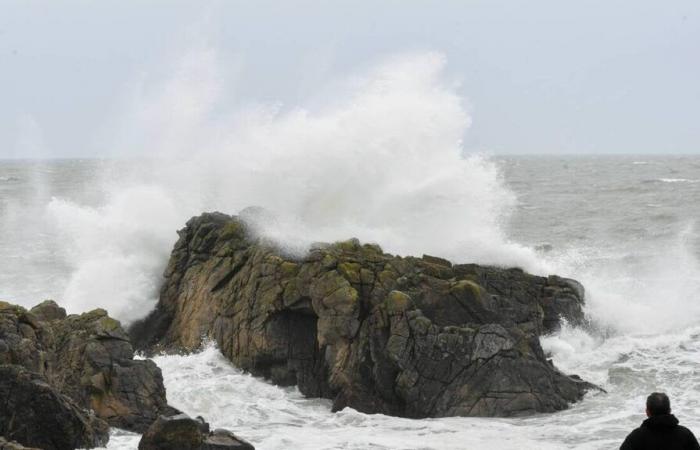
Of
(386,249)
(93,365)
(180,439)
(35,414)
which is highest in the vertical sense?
(386,249)

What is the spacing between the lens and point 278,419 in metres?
14.8

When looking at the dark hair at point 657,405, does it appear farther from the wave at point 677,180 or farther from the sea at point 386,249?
the wave at point 677,180

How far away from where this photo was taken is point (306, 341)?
1689 cm

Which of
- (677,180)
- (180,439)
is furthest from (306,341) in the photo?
(677,180)

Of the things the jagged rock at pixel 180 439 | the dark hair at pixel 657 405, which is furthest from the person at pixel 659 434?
the jagged rock at pixel 180 439

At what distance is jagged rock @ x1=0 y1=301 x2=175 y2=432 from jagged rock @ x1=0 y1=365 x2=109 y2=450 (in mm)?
1072

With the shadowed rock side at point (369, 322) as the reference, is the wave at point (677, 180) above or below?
above

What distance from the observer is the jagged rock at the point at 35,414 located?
36.9 ft

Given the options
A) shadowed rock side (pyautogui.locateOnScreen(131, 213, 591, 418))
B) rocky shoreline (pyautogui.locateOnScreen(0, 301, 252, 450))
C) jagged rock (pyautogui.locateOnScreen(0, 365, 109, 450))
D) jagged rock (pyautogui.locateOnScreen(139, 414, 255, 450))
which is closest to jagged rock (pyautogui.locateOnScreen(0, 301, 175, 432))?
rocky shoreline (pyautogui.locateOnScreen(0, 301, 252, 450))

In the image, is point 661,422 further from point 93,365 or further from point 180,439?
point 93,365

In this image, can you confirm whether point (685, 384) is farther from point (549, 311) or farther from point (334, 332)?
point (334, 332)

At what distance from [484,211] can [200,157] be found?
8.31 metres

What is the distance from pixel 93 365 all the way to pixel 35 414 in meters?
2.86

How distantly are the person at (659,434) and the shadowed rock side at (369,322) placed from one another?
28.0 feet
